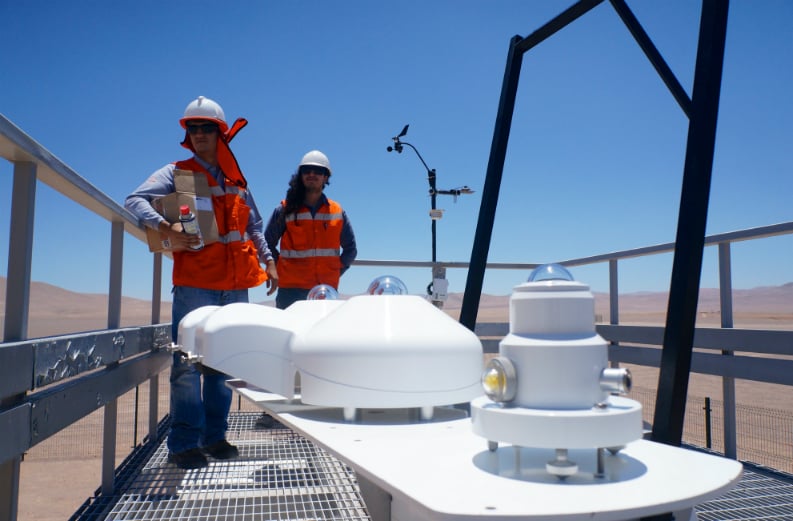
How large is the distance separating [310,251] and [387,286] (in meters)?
2.03

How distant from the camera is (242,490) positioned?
2.09m

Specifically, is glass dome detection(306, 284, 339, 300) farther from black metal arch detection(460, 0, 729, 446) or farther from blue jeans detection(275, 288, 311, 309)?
blue jeans detection(275, 288, 311, 309)

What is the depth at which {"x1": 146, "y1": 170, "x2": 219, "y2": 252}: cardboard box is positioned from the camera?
94.7 inches

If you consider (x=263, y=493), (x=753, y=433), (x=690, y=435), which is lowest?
(x=753, y=433)

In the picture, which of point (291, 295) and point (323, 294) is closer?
point (323, 294)

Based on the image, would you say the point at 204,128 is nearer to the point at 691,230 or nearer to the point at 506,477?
the point at 691,230

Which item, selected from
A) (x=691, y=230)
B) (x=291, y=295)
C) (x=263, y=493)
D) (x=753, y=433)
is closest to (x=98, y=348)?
(x=263, y=493)

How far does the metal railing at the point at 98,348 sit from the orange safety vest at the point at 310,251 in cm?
67

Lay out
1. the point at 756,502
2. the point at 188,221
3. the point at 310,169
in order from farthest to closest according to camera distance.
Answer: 1. the point at 310,169
2. the point at 188,221
3. the point at 756,502

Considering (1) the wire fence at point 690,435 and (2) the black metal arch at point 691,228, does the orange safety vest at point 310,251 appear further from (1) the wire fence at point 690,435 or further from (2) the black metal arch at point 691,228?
(2) the black metal arch at point 691,228

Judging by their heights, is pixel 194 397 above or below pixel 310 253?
below

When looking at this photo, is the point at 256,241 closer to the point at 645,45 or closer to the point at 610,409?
the point at 645,45

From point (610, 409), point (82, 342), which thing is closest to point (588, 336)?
point (610, 409)

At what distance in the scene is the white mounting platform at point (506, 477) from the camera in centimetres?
62
